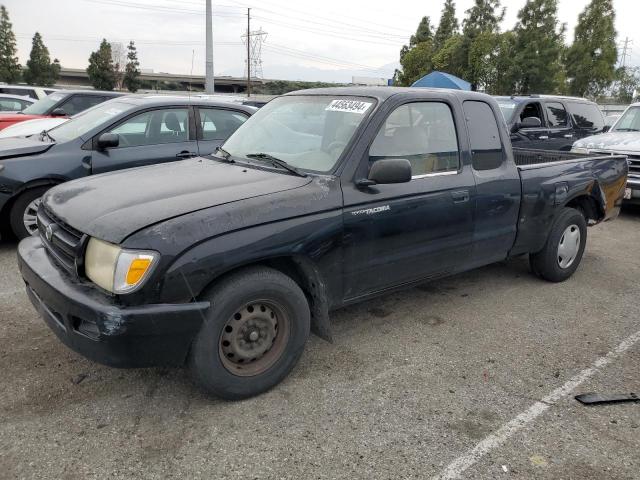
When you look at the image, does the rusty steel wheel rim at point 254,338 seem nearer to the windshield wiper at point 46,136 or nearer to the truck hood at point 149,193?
the truck hood at point 149,193

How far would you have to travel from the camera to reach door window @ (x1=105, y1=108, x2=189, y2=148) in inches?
241

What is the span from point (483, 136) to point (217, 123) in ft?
11.9

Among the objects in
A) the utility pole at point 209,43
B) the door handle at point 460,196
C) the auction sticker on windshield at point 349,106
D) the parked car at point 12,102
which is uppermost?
the utility pole at point 209,43

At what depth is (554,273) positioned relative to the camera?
514cm

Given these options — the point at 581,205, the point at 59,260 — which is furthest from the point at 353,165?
the point at 581,205

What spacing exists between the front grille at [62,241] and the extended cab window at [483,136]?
9.54 ft

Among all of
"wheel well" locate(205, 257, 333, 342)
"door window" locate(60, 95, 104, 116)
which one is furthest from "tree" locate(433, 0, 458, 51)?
"wheel well" locate(205, 257, 333, 342)

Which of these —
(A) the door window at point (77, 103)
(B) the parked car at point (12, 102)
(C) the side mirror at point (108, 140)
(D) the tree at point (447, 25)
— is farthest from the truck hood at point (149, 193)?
(D) the tree at point (447, 25)

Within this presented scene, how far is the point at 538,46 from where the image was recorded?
2352 cm

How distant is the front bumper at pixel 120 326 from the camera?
101 inches

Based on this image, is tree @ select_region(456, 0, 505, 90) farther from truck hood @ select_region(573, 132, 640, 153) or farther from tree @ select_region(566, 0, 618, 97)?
truck hood @ select_region(573, 132, 640, 153)

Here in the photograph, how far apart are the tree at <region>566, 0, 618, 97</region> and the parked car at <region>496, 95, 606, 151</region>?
16.9m

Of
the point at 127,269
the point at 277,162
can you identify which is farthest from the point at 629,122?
the point at 127,269

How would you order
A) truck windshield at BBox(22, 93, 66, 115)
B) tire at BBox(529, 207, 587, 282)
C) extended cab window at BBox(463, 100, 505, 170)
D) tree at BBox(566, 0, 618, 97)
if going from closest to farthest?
extended cab window at BBox(463, 100, 505, 170), tire at BBox(529, 207, 587, 282), truck windshield at BBox(22, 93, 66, 115), tree at BBox(566, 0, 618, 97)
